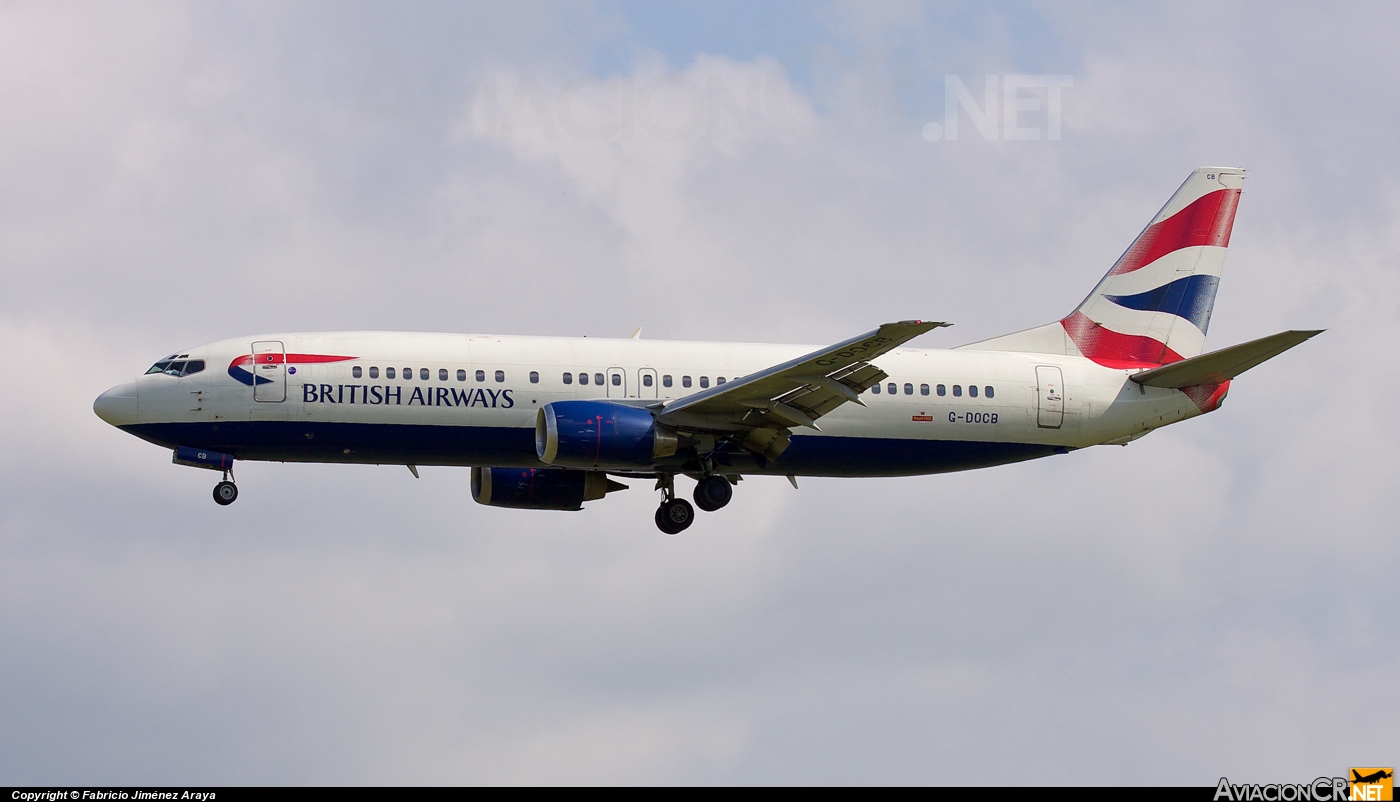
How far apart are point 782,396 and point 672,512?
16.6 ft

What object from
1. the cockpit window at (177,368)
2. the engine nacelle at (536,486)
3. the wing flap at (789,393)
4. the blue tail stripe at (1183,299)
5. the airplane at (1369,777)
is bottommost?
the airplane at (1369,777)

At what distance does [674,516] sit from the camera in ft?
153

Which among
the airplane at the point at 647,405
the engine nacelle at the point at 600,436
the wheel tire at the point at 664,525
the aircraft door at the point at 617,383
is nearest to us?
the engine nacelle at the point at 600,436

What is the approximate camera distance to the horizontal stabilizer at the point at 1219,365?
43719mm

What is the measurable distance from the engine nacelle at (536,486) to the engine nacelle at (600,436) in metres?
4.87

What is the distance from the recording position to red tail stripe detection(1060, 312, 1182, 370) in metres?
50.2

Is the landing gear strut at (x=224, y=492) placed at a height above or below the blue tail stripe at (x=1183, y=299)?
below

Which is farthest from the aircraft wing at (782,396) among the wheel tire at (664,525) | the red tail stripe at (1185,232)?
Answer: the red tail stripe at (1185,232)

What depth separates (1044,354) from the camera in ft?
163

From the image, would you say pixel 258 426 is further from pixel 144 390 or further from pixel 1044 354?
pixel 1044 354

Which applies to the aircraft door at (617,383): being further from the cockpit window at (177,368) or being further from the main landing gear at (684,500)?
the cockpit window at (177,368)

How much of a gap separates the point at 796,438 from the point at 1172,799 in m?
15.7

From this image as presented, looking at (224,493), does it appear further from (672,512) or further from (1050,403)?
(1050,403)

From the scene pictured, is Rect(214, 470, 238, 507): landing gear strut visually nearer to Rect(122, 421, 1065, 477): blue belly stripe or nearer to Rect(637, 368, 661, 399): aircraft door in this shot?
Rect(122, 421, 1065, 477): blue belly stripe
